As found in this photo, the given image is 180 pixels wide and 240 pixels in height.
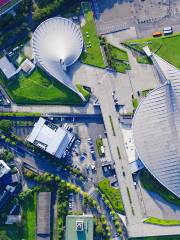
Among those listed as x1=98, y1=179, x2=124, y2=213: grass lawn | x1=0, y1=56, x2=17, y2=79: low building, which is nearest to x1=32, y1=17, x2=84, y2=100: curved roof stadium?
x1=0, y1=56, x2=17, y2=79: low building

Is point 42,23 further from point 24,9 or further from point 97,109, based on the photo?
point 97,109

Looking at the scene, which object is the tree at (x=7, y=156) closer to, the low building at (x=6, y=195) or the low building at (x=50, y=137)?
the low building at (x=50, y=137)

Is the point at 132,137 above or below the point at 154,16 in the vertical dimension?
below

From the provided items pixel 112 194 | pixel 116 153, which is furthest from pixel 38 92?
pixel 112 194

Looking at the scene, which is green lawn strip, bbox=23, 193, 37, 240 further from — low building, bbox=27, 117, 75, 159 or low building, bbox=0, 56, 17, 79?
low building, bbox=0, 56, 17, 79

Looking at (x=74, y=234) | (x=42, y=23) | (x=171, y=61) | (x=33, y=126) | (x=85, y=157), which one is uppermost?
(x=42, y=23)

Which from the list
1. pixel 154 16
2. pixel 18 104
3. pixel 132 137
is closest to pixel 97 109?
pixel 132 137

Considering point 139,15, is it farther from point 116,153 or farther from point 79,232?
point 79,232
